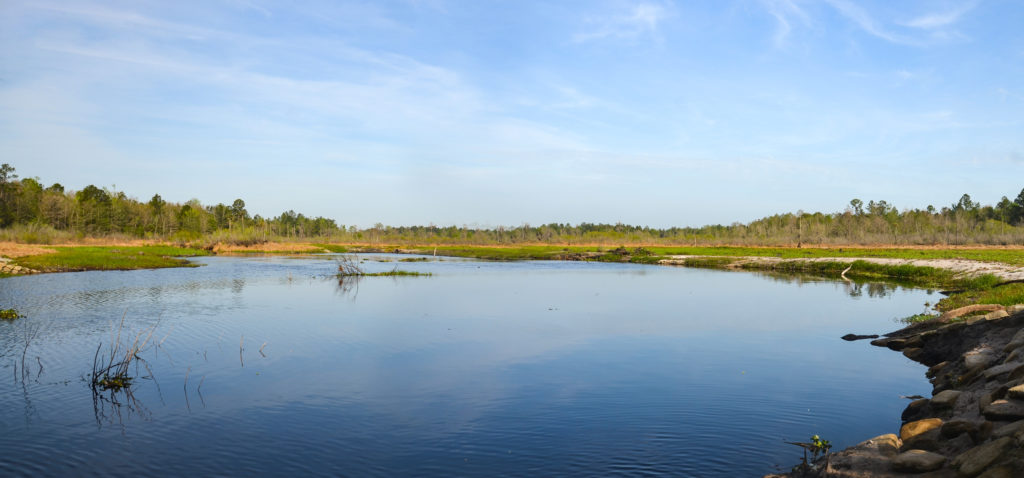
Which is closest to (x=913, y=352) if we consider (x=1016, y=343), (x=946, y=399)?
(x=1016, y=343)

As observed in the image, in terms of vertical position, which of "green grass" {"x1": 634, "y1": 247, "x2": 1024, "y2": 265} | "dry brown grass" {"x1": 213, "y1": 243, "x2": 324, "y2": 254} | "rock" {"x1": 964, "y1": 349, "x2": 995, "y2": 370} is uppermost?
"green grass" {"x1": 634, "y1": 247, "x2": 1024, "y2": 265}

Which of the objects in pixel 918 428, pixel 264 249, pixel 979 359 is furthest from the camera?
pixel 264 249

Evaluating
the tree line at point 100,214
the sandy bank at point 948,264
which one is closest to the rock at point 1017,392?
the sandy bank at point 948,264

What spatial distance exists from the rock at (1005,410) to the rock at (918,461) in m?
1.42

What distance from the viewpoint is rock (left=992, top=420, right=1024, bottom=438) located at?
28.1 ft

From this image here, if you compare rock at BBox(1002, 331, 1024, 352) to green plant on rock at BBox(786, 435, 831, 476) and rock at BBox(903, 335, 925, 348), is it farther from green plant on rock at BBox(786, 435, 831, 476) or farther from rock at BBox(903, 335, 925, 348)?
rock at BBox(903, 335, 925, 348)

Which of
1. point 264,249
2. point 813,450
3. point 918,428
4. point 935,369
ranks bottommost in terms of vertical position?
point 813,450

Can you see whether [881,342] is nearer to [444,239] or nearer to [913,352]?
[913,352]

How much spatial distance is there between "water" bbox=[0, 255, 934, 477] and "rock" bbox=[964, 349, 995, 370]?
5.28ft

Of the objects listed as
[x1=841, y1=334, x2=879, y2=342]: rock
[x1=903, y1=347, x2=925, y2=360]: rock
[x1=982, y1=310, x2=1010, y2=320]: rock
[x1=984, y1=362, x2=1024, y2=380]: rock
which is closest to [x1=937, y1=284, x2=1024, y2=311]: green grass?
[x1=982, y1=310, x2=1010, y2=320]: rock

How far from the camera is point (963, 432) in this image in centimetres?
974

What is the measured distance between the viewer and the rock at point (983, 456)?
26.9 ft

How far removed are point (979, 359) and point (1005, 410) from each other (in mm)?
6349

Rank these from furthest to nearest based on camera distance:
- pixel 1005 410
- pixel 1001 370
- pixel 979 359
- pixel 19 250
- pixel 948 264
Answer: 1. pixel 19 250
2. pixel 948 264
3. pixel 979 359
4. pixel 1001 370
5. pixel 1005 410
